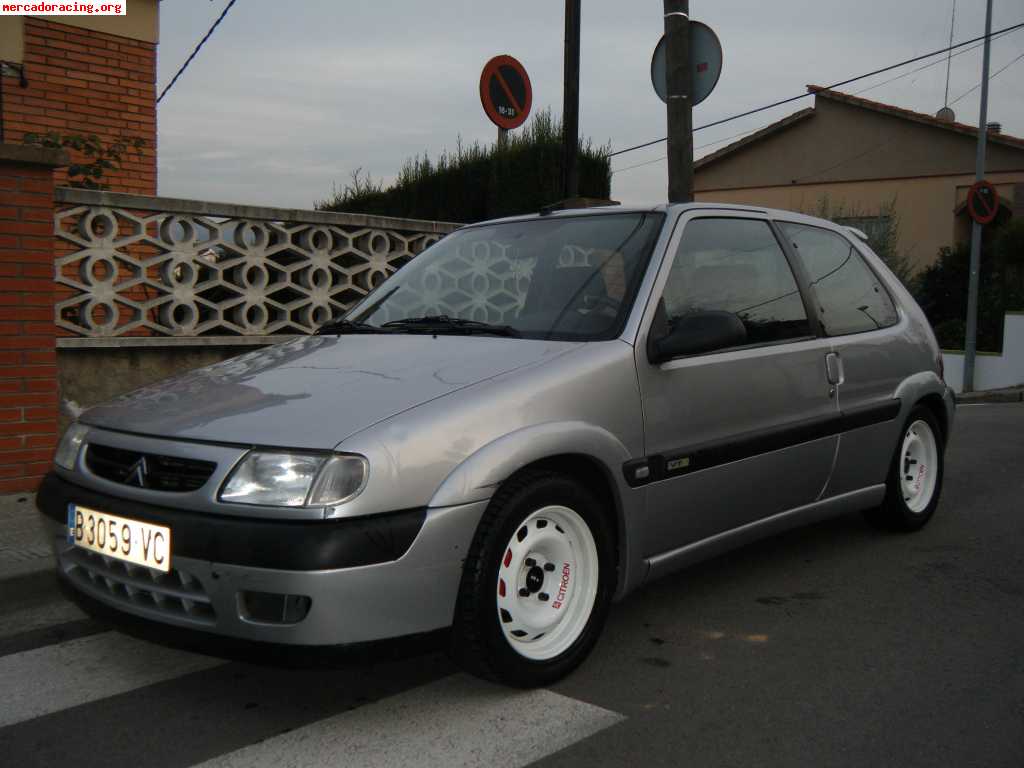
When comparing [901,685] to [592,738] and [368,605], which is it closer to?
[592,738]

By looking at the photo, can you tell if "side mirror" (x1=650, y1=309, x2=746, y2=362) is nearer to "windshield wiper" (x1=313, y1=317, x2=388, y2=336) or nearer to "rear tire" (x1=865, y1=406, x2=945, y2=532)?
"windshield wiper" (x1=313, y1=317, x2=388, y2=336)

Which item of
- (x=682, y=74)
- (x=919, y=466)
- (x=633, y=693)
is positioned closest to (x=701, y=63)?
(x=682, y=74)

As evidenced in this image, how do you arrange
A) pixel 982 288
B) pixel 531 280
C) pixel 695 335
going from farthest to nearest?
pixel 982 288 < pixel 531 280 < pixel 695 335

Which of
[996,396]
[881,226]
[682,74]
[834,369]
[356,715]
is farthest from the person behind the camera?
[881,226]

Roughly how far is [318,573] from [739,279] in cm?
230

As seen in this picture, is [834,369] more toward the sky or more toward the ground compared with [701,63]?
more toward the ground

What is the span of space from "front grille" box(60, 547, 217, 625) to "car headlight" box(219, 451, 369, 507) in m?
0.29

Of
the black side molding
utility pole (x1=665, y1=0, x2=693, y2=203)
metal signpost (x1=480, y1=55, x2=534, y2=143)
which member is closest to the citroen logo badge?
the black side molding

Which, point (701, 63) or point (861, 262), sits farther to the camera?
point (701, 63)

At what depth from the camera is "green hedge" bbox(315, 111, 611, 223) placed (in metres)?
11.0

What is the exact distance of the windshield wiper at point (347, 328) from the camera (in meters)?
4.09

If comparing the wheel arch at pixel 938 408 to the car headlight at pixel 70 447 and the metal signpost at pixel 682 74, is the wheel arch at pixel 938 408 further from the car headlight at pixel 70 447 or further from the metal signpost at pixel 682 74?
the car headlight at pixel 70 447

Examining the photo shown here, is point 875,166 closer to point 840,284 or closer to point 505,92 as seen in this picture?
point 505,92

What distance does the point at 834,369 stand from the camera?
14.7 feet
